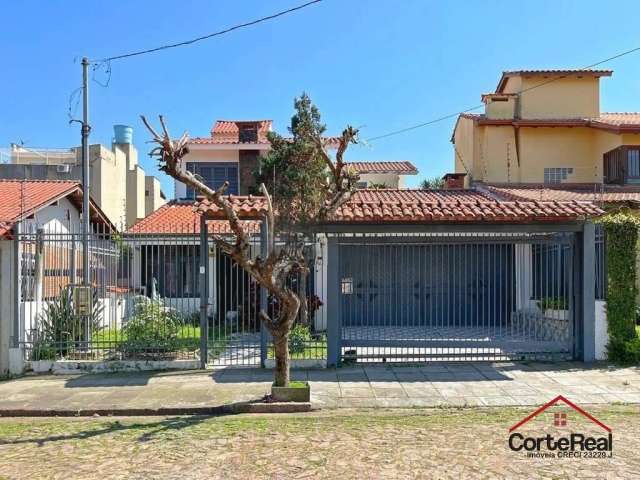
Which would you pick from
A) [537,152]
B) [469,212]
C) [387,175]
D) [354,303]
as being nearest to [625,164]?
[537,152]

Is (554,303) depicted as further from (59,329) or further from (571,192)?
(59,329)

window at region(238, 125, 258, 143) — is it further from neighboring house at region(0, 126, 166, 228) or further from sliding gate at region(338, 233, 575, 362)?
sliding gate at region(338, 233, 575, 362)

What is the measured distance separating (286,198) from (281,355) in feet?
14.9

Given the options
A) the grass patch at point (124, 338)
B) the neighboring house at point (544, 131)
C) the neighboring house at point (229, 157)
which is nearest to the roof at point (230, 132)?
the neighboring house at point (229, 157)

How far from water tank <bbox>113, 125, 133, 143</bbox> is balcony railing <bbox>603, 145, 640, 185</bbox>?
2651 cm

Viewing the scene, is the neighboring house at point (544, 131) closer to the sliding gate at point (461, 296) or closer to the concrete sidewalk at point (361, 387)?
the sliding gate at point (461, 296)

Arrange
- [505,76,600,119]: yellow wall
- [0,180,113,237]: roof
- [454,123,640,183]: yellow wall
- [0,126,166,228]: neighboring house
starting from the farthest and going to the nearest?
1. [0,126,166,228]: neighboring house
2. [505,76,600,119]: yellow wall
3. [454,123,640,183]: yellow wall
4. [0,180,113,237]: roof

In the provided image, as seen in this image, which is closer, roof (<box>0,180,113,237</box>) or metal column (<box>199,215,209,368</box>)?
metal column (<box>199,215,209,368</box>)

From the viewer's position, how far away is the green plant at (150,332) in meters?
10.2

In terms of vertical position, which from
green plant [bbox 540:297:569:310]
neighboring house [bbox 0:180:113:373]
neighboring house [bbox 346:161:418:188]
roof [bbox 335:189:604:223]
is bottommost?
green plant [bbox 540:297:569:310]

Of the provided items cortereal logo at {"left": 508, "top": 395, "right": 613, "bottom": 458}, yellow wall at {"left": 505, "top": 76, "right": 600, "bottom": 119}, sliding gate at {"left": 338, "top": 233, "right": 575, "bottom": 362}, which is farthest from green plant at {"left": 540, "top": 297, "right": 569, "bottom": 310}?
yellow wall at {"left": 505, "top": 76, "right": 600, "bottom": 119}

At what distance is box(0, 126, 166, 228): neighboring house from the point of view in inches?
1029

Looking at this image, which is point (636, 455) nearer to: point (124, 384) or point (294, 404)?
point (294, 404)

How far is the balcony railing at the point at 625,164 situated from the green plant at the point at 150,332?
58.0 feet
